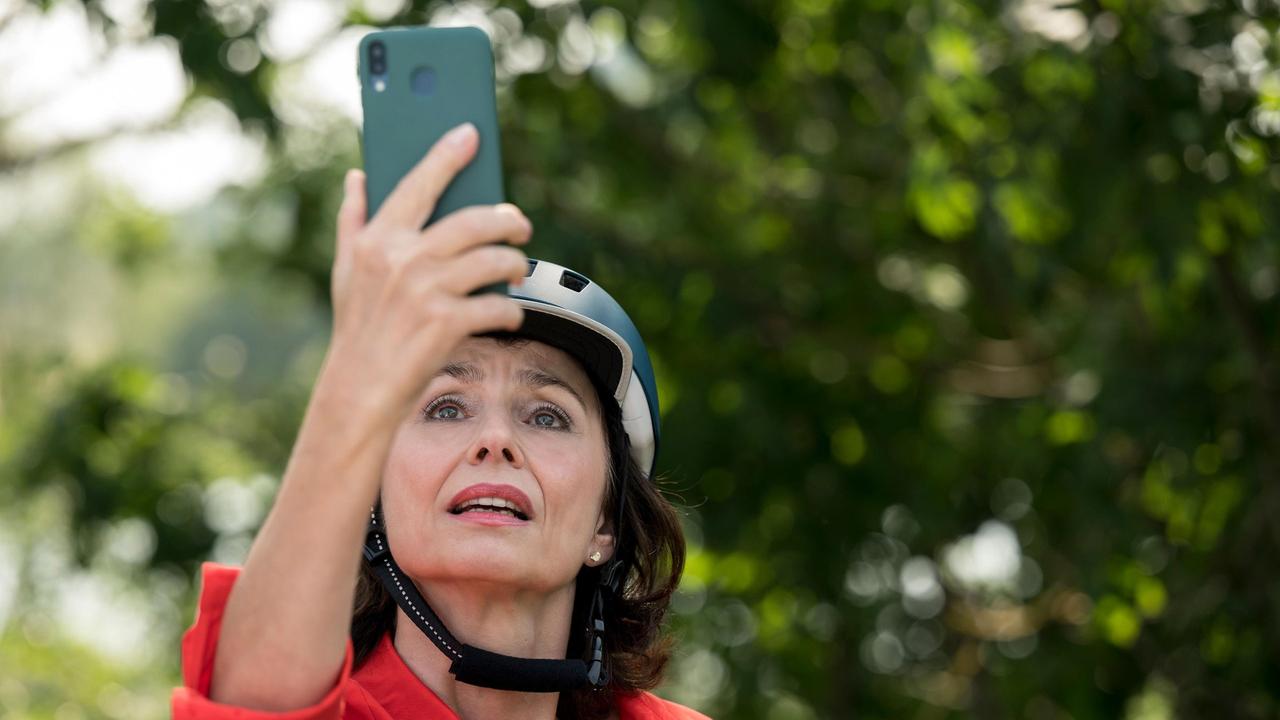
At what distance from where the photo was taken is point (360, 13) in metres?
7.11

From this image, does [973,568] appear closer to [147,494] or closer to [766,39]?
[766,39]

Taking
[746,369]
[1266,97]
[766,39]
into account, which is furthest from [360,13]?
[1266,97]

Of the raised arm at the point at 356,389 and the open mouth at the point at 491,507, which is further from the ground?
the raised arm at the point at 356,389

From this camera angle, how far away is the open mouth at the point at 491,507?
3.09m

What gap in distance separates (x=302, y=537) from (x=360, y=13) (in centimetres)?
552

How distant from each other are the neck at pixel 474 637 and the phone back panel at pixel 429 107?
54.3 inches

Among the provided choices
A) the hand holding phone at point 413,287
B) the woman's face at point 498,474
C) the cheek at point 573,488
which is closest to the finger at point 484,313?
the hand holding phone at point 413,287

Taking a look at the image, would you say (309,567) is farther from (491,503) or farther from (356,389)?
(491,503)

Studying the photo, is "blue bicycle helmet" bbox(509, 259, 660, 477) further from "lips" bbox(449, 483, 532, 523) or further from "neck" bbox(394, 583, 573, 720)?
"neck" bbox(394, 583, 573, 720)

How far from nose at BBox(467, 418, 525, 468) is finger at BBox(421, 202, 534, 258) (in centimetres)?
132

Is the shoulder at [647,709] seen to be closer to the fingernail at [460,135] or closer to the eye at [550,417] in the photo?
the eye at [550,417]

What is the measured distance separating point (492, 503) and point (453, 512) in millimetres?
74

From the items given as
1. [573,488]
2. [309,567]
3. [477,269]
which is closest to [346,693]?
[573,488]

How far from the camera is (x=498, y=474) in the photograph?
311 centimetres
